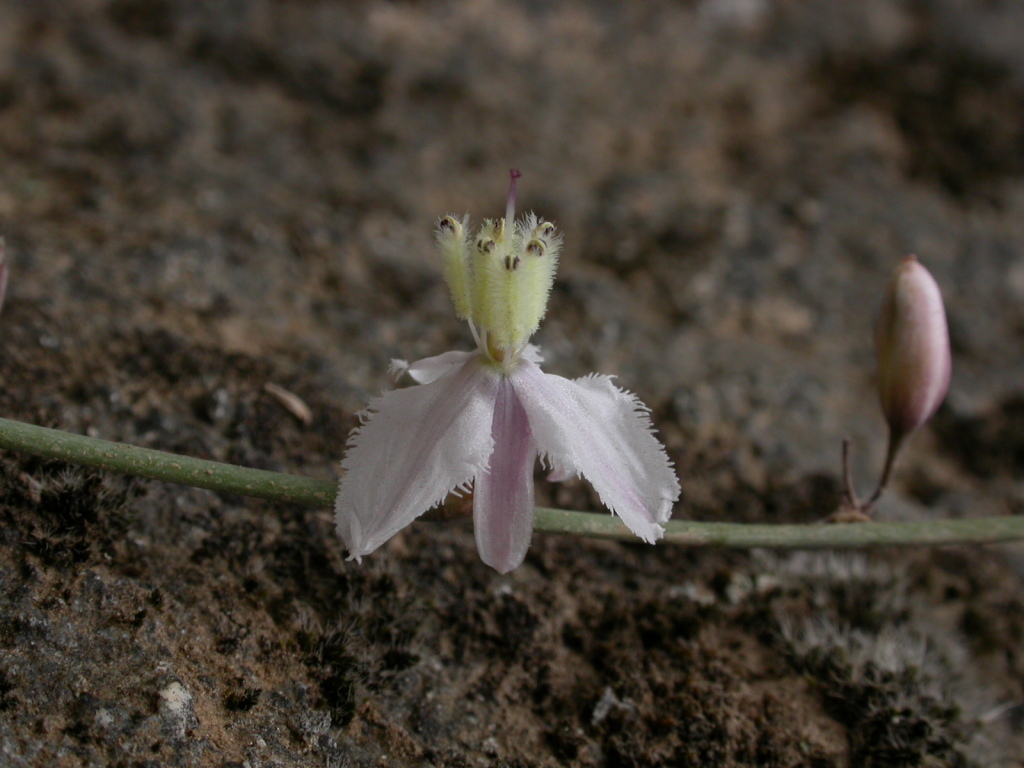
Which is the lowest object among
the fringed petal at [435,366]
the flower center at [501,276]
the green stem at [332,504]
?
the green stem at [332,504]

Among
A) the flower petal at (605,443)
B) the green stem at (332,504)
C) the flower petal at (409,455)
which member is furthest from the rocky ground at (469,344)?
the flower petal at (605,443)

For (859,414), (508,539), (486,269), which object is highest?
(486,269)

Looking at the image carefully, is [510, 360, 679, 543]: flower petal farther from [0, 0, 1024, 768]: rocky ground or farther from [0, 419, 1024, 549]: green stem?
[0, 0, 1024, 768]: rocky ground

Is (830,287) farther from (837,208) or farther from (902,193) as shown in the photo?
(902,193)

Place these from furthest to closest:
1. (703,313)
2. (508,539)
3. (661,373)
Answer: (703,313)
(661,373)
(508,539)

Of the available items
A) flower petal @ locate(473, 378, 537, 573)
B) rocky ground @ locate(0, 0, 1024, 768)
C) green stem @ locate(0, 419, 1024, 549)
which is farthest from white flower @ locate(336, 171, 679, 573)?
rocky ground @ locate(0, 0, 1024, 768)

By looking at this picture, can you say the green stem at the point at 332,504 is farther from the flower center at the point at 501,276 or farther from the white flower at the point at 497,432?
the flower center at the point at 501,276

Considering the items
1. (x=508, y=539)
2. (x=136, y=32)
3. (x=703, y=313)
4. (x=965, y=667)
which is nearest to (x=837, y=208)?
(x=703, y=313)
